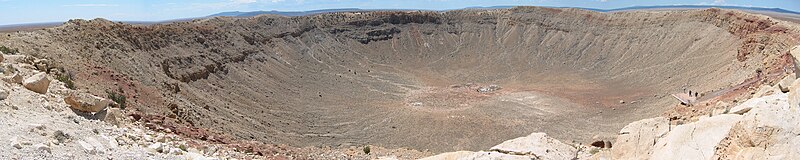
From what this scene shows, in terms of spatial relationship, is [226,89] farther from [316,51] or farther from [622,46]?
[622,46]

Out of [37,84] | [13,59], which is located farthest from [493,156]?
[13,59]

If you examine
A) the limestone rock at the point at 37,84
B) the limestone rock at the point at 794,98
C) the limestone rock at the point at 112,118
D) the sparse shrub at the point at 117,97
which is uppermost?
the limestone rock at the point at 794,98

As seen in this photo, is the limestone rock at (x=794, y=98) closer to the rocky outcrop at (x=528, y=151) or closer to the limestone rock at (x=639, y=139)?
the limestone rock at (x=639, y=139)

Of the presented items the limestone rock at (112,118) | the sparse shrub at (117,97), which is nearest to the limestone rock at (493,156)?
the limestone rock at (112,118)

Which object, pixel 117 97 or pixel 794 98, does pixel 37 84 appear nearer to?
pixel 117 97

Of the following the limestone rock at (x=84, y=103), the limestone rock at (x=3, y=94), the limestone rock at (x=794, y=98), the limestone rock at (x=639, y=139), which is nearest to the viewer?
the limestone rock at (x=794, y=98)

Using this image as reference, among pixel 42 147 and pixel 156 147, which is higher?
pixel 42 147

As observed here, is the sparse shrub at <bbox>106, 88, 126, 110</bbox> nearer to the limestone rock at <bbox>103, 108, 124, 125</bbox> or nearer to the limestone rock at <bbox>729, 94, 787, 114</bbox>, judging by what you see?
the limestone rock at <bbox>103, 108, 124, 125</bbox>
